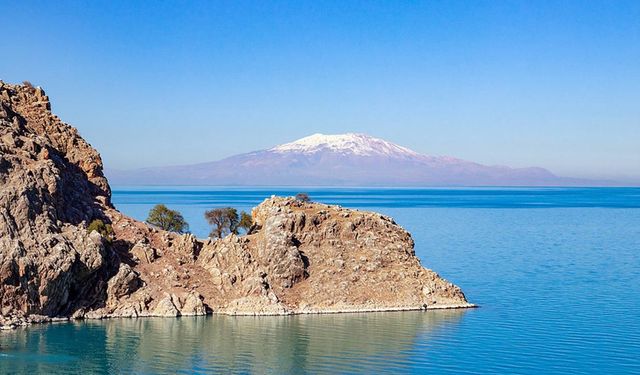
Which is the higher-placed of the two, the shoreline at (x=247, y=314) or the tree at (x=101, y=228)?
the tree at (x=101, y=228)

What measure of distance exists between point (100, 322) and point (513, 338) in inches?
1716

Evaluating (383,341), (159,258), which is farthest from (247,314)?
(383,341)

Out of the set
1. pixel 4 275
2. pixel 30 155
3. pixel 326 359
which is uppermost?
pixel 30 155

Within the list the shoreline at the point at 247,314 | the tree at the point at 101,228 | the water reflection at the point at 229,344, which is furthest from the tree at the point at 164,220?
the water reflection at the point at 229,344

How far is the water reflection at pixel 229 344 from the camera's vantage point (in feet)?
208

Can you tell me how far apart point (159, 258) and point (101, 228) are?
7.93 m

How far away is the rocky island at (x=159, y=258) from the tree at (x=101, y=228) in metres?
0.83

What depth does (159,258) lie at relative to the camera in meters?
90.1

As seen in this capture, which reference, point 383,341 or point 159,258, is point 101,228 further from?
point 383,341

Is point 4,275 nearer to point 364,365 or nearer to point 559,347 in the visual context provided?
point 364,365

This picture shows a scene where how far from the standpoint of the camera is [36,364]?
6228 cm

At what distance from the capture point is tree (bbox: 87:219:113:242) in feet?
287

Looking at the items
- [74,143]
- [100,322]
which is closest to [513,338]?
[100,322]

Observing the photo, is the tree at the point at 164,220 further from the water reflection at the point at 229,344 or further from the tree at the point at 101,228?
the water reflection at the point at 229,344
